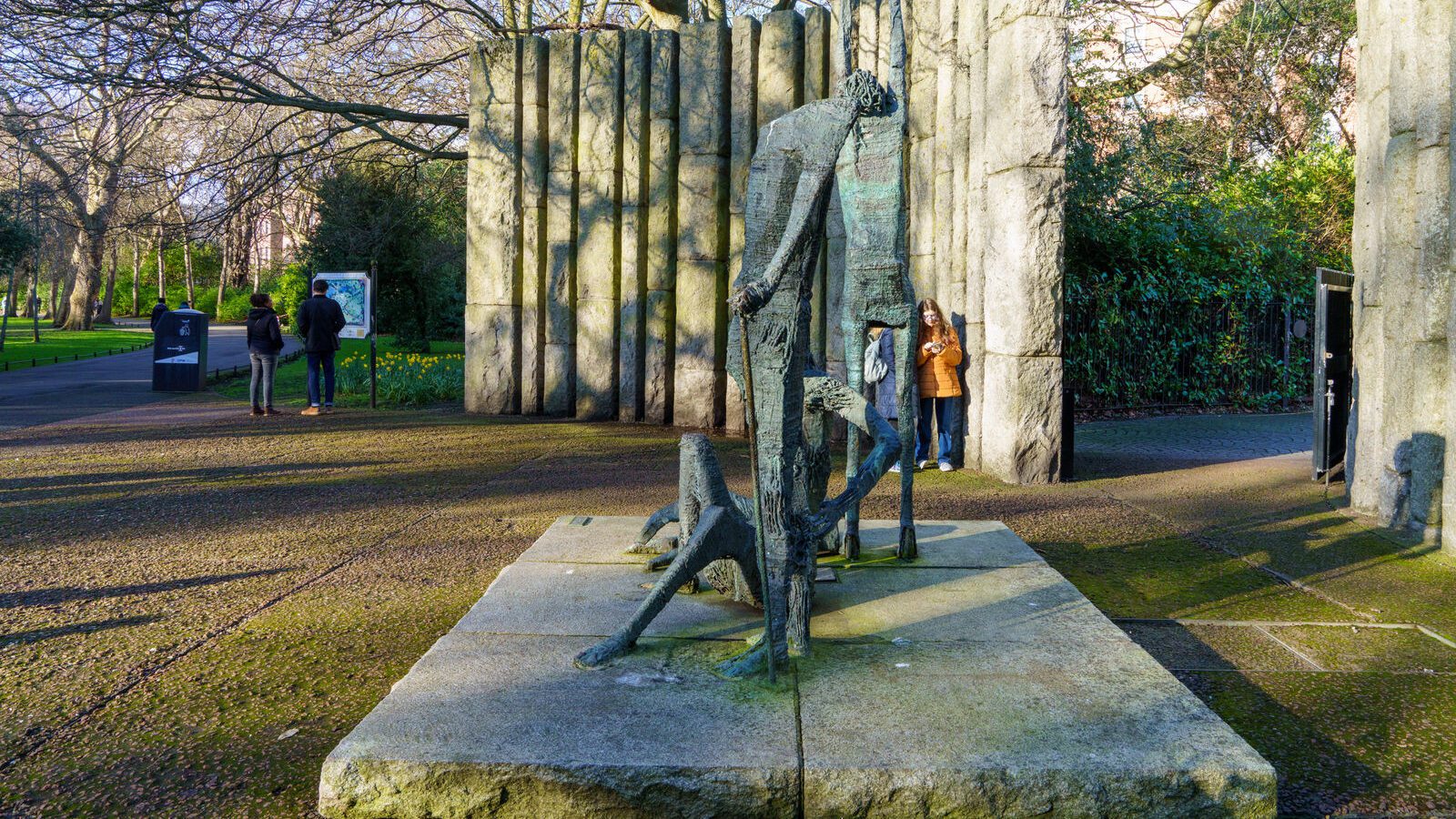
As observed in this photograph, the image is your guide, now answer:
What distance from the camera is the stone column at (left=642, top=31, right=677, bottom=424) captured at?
13281 mm

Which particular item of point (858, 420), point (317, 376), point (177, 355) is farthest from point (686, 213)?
point (177, 355)

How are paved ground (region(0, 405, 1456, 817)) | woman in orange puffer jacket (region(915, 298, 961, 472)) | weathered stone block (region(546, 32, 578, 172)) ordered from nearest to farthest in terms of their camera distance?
1. paved ground (region(0, 405, 1456, 817))
2. woman in orange puffer jacket (region(915, 298, 961, 472))
3. weathered stone block (region(546, 32, 578, 172))

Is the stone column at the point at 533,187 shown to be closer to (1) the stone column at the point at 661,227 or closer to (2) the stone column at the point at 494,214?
(2) the stone column at the point at 494,214

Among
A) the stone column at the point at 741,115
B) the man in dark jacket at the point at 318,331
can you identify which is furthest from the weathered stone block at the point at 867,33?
the man in dark jacket at the point at 318,331

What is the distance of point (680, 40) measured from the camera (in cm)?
1318

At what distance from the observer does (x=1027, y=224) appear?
948 cm

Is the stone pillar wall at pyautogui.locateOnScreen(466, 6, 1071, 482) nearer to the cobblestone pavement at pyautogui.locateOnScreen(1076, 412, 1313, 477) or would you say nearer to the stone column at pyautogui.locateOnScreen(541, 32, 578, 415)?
the stone column at pyautogui.locateOnScreen(541, 32, 578, 415)

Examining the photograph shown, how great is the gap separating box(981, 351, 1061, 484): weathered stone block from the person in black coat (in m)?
9.16

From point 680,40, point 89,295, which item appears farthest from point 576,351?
point 89,295

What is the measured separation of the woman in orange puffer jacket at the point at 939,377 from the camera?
34.0 ft

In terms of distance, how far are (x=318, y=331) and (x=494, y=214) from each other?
10.1 feet

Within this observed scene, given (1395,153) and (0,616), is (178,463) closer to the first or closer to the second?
(0,616)

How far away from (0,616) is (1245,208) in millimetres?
19247

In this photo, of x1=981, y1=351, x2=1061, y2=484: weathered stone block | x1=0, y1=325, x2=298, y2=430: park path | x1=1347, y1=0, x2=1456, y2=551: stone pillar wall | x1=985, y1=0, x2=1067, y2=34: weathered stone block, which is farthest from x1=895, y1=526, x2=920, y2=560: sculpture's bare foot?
x1=0, y1=325, x2=298, y2=430: park path
